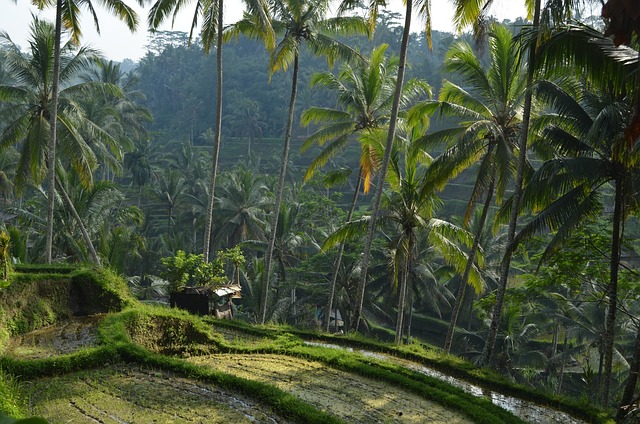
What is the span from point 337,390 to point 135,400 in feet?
11.2

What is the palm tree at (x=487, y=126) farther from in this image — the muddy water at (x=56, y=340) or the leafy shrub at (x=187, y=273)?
the muddy water at (x=56, y=340)

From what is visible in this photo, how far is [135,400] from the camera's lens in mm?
9000

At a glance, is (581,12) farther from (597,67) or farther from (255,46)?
(255,46)

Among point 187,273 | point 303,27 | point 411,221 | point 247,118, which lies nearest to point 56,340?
point 187,273

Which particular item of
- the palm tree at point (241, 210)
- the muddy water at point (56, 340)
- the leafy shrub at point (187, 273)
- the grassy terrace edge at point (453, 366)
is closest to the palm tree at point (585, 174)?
the grassy terrace edge at point (453, 366)

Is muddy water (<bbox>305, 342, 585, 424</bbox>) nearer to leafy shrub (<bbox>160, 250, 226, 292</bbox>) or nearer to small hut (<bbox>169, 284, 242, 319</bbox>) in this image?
small hut (<bbox>169, 284, 242, 319</bbox>)

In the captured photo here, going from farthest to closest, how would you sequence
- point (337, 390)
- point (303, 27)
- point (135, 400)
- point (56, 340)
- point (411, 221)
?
point (303, 27) → point (411, 221) → point (56, 340) → point (337, 390) → point (135, 400)

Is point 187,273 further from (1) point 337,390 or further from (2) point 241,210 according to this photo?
(2) point 241,210

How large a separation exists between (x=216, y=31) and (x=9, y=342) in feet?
33.2

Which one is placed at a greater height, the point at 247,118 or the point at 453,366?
the point at 247,118

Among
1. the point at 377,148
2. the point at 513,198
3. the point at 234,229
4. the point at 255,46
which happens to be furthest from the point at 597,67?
the point at 255,46

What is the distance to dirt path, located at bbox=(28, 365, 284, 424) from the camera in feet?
27.3

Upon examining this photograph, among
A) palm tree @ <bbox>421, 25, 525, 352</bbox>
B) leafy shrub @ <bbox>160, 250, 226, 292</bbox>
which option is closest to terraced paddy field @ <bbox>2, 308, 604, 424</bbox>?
leafy shrub @ <bbox>160, 250, 226, 292</bbox>

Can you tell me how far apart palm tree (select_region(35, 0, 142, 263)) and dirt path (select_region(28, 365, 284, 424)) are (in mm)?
7124
